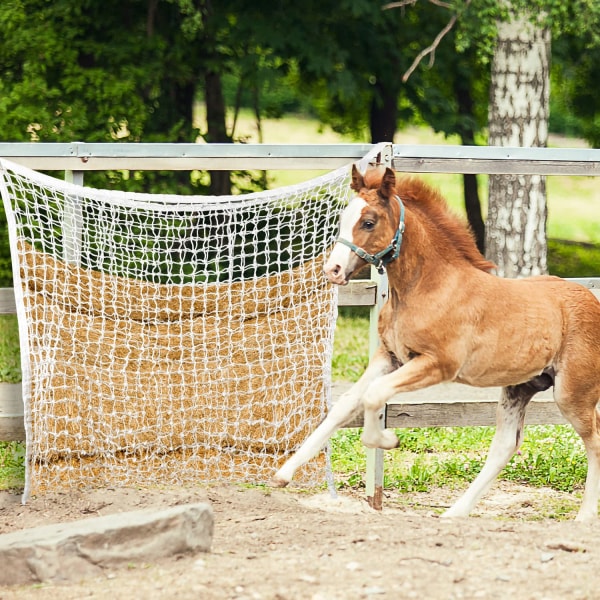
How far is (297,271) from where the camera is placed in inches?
251

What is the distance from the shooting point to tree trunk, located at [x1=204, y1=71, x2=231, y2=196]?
15891 millimetres

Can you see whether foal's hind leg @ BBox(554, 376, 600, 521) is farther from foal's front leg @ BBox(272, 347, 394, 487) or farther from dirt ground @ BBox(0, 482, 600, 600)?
foal's front leg @ BBox(272, 347, 394, 487)

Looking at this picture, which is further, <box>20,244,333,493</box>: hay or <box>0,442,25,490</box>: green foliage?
<box>0,442,25,490</box>: green foliage

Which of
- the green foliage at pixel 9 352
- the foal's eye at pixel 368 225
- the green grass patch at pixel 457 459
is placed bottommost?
the green grass patch at pixel 457 459

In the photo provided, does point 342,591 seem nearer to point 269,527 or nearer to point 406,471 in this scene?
point 269,527

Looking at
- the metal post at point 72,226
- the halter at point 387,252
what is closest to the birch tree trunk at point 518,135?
the halter at point 387,252

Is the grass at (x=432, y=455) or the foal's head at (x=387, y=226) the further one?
the grass at (x=432, y=455)

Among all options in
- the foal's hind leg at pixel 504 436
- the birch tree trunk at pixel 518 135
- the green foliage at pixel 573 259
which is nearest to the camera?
the foal's hind leg at pixel 504 436

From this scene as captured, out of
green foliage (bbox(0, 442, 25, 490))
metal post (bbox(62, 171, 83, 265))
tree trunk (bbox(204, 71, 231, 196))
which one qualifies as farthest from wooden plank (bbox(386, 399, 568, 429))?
tree trunk (bbox(204, 71, 231, 196))

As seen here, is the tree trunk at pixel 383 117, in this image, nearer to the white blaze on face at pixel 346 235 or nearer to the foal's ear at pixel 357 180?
the foal's ear at pixel 357 180

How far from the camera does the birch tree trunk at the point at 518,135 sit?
34.9 feet

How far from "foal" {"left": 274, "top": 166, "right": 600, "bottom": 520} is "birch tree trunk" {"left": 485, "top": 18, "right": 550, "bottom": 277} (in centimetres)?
460

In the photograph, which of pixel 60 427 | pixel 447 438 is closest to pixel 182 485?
pixel 60 427

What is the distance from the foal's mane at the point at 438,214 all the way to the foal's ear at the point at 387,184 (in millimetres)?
337
